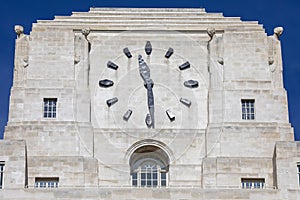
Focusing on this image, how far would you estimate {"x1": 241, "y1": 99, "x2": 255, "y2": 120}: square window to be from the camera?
59.3 meters

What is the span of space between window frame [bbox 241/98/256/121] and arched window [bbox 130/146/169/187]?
5301mm

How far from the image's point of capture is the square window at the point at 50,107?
58.9 metres

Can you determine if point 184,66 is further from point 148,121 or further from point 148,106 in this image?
point 148,121

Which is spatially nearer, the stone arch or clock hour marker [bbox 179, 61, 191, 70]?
the stone arch

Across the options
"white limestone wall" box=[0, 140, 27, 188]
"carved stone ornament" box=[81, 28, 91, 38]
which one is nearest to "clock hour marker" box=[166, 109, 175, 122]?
"carved stone ornament" box=[81, 28, 91, 38]

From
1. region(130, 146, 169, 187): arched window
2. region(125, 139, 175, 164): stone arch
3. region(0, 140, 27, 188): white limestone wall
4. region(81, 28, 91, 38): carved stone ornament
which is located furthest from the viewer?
region(81, 28, 91, 38): carved stone ornament

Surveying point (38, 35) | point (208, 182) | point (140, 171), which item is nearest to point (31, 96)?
point (38, 35)

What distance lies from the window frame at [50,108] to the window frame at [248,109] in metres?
11.1

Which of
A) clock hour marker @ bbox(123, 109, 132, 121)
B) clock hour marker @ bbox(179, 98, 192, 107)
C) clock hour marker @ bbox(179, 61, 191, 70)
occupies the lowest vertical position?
clock hour marker @ bbox(123, 109, 132, 121)

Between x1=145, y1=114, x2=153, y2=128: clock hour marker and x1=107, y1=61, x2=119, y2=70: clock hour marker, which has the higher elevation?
x1=107, y1=61, x2=119, y2=70: clock hour marker

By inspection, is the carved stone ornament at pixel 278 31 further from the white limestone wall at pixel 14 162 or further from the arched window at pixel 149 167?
the white limestone wall at pixel 14 162

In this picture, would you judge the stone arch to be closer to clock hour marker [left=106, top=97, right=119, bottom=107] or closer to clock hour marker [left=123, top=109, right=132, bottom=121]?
clock hour marker [left=123, top=109, right=132, bottom=121]

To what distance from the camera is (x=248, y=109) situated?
5947 centimetres

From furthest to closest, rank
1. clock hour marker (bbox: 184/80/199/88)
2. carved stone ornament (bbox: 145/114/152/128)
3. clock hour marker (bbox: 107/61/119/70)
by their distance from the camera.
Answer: clock hour marker (bbox: 107/61/119/70), clock hour marker (bbox: 184/80/199/88), carved stone ornament (bbox: 145/114/152/128)
